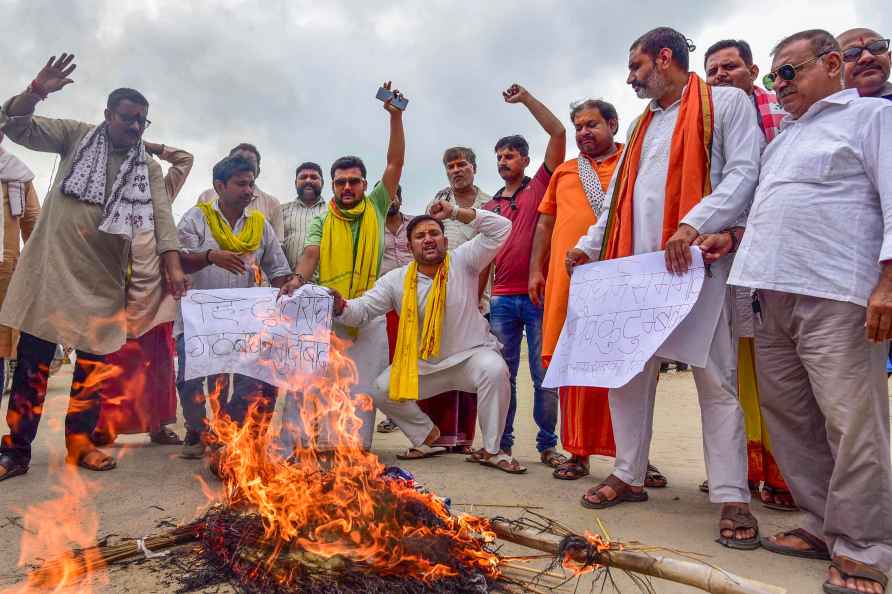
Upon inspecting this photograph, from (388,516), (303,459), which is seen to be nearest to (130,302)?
(303,459)

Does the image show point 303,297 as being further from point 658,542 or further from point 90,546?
point 658,542

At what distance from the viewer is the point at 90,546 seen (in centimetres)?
286

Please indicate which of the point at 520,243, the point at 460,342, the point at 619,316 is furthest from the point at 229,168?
the point at 619,316

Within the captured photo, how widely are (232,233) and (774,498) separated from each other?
409 cm

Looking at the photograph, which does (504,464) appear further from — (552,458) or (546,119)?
(546,119)

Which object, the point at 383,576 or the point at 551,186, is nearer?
the point at 383,576

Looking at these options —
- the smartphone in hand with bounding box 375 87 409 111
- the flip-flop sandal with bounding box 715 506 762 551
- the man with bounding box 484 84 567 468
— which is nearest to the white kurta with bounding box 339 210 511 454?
the man with bounding box 484 84 567 468

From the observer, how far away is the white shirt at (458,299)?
16.1 ft

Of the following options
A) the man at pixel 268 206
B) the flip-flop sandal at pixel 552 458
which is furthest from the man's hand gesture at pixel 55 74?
Answer: the flip-flop sandal at pixel 552 458

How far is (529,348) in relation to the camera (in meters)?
5.18

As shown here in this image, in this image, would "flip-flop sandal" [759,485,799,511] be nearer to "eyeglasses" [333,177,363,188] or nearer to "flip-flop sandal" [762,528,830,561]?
"flip-flop sandal" [762,528,830,561]

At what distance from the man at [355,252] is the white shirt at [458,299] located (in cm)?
18

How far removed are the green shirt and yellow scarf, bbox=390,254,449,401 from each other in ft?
1.94

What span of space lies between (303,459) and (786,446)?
240 centimetres
